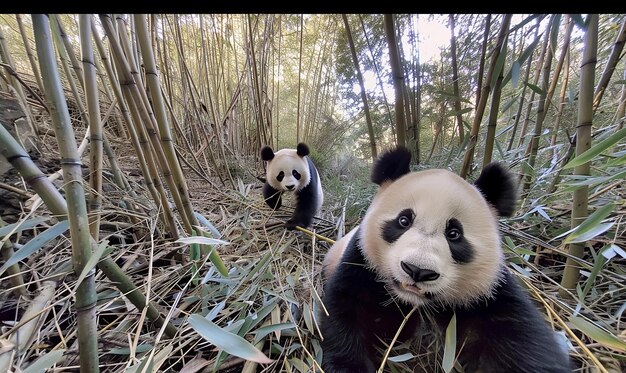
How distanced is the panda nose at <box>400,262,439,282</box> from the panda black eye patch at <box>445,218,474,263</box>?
10 cm

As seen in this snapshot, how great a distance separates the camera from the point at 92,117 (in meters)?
0.64

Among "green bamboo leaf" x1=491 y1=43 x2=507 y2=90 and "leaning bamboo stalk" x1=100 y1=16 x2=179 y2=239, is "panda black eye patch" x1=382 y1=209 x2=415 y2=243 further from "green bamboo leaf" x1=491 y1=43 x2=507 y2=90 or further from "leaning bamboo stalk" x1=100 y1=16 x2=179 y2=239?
"leaning bamboo stalk" x1=100 y1=16 x2=179 y2=239

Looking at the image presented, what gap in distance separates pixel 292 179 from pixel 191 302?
1.41 m

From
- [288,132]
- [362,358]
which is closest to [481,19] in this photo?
[362,358]

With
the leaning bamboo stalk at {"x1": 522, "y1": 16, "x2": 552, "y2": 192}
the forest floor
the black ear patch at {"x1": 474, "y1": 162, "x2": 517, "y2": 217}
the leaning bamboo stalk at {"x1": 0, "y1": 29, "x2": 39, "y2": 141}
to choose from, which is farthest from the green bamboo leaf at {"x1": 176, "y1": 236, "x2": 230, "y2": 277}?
the leaning bamboo stalk at {"x1": 522, "y1": 16, "x2": 552, "y2": 192}

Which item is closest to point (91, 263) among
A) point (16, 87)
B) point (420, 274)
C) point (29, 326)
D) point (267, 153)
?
point (29, 326)

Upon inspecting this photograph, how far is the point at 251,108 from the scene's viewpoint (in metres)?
2.76

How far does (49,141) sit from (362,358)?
1.84 metres

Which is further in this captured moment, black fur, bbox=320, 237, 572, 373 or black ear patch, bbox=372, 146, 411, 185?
black ear patch, bbox=372, 146, 411, 185

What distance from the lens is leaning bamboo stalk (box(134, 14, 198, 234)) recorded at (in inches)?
26.2

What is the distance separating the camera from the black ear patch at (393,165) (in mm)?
806

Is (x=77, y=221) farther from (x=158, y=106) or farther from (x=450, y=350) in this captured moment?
(x=450, y=350)

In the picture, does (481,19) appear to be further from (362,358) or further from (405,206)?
(362,358)

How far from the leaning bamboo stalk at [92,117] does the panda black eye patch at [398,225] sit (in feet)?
2.33
